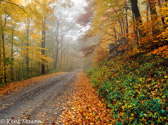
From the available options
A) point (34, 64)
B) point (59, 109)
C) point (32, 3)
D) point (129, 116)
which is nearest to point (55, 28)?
point (34, 64)

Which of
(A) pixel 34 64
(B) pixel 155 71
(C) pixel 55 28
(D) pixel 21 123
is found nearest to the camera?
(D) pixel 21 123

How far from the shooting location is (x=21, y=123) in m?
3.36

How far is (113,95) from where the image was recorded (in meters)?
5.23

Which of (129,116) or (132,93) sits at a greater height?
(132,93)

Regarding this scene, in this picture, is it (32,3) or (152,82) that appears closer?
(152,82)

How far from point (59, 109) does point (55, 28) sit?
73.7 ft

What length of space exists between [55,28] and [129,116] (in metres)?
24.1

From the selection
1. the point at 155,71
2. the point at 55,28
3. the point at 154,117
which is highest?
the point at 55,28

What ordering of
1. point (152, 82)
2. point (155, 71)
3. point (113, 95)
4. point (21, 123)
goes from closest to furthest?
1. point (21, 123)
2. point (152, 82)
3. point (155, 71)
4. point (113, 95)

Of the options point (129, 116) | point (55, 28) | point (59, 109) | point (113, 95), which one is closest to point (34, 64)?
point (55, 28)

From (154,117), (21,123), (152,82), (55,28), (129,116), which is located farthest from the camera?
(55,28)

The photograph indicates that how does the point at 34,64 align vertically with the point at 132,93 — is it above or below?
above

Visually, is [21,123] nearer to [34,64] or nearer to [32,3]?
[32,3]

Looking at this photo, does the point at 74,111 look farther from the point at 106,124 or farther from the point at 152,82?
the point at 152,82
